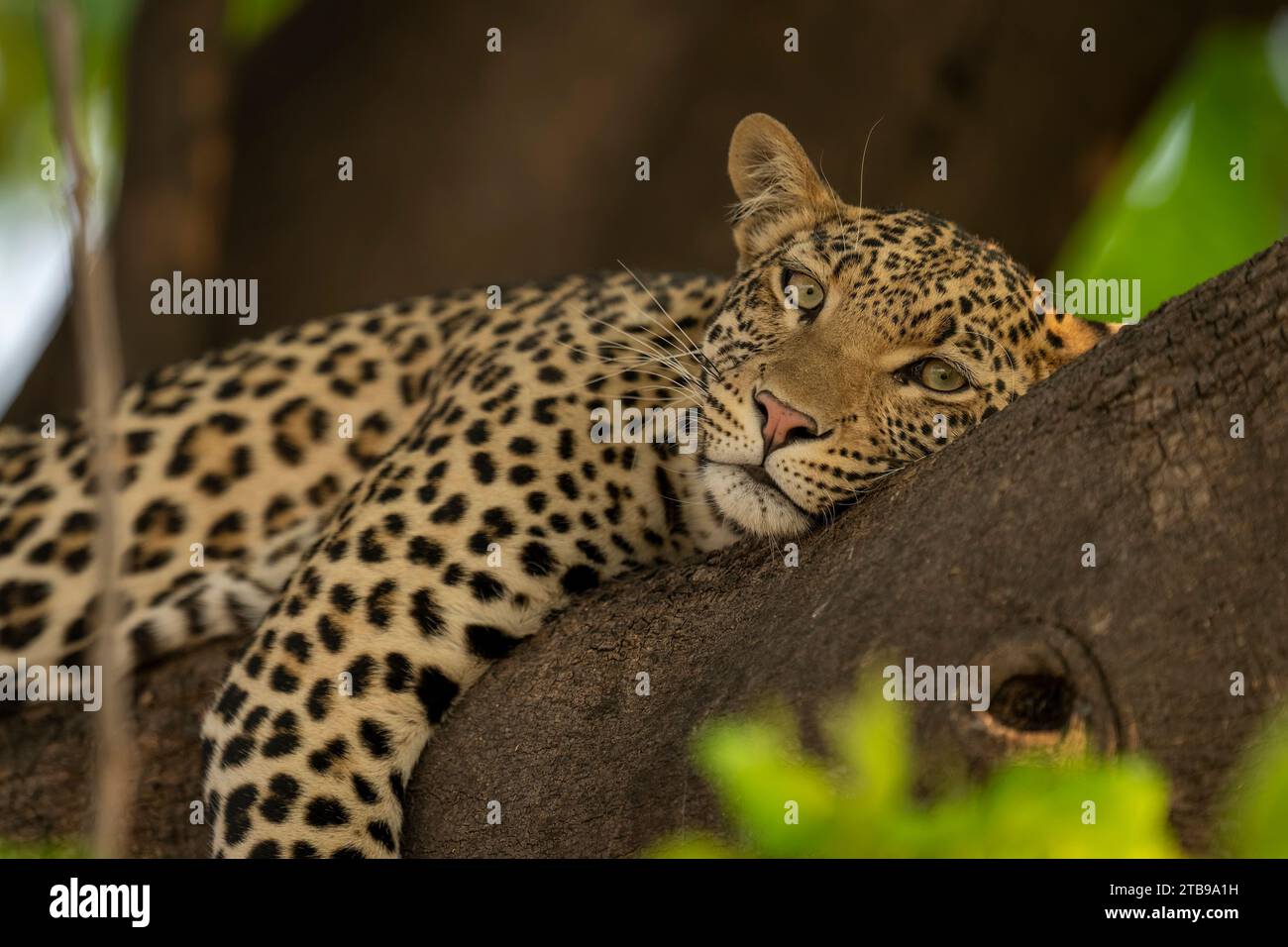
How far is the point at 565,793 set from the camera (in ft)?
11.9

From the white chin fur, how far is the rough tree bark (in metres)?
0.27

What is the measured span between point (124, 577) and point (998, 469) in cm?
327

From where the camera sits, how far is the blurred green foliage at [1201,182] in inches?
298

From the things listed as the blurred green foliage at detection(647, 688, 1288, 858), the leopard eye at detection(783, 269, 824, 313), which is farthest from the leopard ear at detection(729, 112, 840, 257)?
the blurred green foliage at detection(647, 688, 1288, 858)

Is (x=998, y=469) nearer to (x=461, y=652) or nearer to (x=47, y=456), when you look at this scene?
(x=461, y=652)

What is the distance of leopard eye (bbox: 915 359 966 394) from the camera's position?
14.5ft

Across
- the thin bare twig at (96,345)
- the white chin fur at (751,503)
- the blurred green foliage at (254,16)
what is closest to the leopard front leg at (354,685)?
the white chin fur at (751,503)

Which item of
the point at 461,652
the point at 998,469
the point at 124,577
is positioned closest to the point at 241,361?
the point at 124,577

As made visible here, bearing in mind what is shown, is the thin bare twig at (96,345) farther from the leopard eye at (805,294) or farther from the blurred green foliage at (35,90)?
the blurred green foliage at (35,90)

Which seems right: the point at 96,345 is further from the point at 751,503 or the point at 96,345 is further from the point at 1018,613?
the point at 751,503

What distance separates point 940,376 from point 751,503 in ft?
2.17

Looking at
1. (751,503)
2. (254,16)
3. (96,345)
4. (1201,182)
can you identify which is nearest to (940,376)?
(751,503)

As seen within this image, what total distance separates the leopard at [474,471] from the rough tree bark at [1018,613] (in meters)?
0.41
